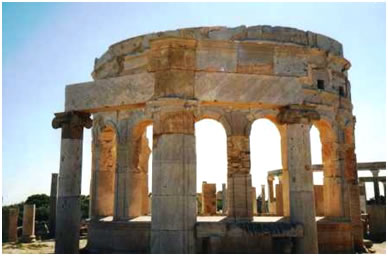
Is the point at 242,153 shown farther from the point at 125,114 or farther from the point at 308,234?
the point at 308,234

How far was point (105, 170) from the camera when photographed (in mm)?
14781

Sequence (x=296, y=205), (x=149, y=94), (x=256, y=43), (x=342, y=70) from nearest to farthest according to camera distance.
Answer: (x=149, y=94) < (x=296, y=205) < (x=256, y=43) < (x=342, y=70)

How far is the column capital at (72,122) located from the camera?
9156 millimetres

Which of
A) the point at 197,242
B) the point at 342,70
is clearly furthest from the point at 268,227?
the point at 342,70

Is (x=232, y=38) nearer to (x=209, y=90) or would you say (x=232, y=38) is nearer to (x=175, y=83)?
(x=209, y=90)

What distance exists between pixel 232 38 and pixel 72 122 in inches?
274

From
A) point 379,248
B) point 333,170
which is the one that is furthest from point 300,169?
point 379,248

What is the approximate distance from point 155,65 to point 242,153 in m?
6.36

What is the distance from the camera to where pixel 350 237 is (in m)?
13.4

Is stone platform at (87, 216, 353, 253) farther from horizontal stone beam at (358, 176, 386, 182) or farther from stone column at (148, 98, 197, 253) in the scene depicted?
horizontal stone beam at (358, 176, 386, 182)

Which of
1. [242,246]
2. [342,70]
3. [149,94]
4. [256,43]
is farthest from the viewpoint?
[342,70]

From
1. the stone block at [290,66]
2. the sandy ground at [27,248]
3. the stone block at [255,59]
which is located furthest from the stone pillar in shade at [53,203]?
the stone block at [290,66]

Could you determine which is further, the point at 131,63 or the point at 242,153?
the point at 131,63

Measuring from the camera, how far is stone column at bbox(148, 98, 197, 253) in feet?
23.8
